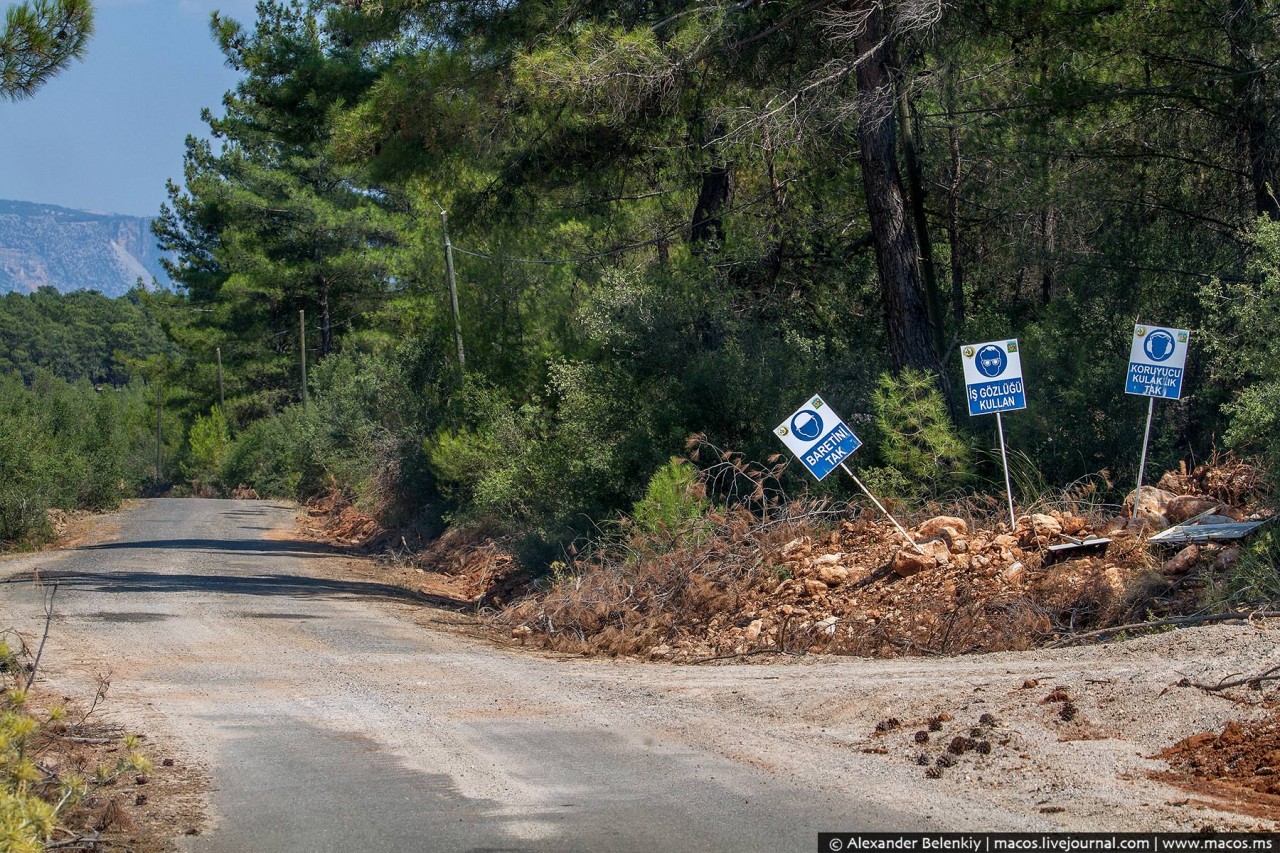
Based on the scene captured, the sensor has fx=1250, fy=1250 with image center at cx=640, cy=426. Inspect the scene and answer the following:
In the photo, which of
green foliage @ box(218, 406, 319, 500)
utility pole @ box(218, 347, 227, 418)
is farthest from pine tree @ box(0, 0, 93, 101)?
utility pole @ box(218, 347, 227, 418)

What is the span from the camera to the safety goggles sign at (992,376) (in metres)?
12.8

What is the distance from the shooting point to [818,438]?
1325cm

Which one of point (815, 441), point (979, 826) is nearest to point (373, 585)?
point (815, 441)

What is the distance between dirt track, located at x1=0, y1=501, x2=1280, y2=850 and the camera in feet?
20.1

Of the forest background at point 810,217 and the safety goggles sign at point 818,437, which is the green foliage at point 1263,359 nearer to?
the forest background at point 810,217

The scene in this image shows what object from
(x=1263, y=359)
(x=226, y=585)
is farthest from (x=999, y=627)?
(x=226, y=585)

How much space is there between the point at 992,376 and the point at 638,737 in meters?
6.42

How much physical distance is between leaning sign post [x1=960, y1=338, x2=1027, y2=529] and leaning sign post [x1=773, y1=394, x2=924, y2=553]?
4.30 feet

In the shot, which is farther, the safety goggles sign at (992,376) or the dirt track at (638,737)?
the safety goggles sign at (992,376)

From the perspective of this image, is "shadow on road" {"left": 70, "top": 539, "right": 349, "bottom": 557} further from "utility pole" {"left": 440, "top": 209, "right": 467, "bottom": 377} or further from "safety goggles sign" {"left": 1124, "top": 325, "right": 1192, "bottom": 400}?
"safety goggles sign" {"left": 1124, "top": 325, "right": 1192, "bottom": 400}

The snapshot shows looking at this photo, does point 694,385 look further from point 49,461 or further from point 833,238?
point 49,461

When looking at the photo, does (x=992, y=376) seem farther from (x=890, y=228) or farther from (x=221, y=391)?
(x=221, y=391)

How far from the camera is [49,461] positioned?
30.4 m

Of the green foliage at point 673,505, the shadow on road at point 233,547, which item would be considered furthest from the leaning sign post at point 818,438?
the shadow on road at point 233,547
